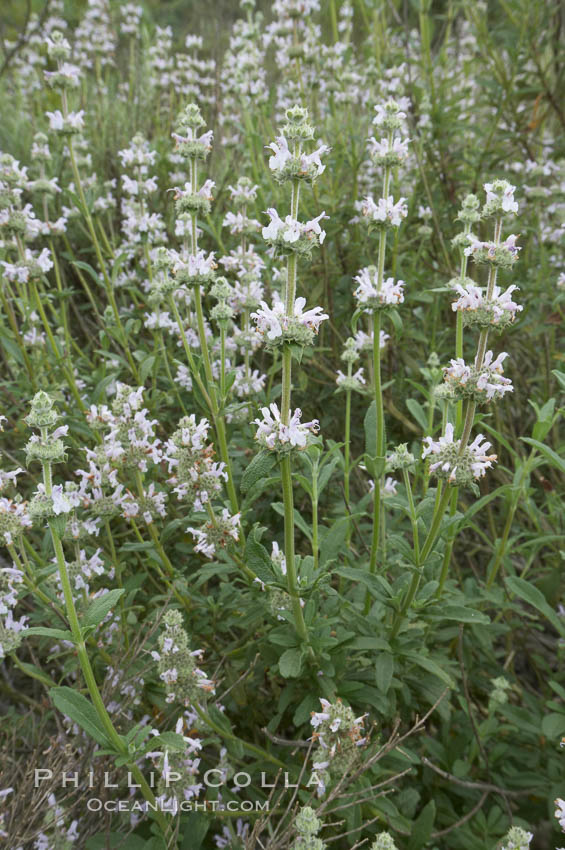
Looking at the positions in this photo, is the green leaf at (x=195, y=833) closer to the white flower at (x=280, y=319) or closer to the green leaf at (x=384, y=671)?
the green leaf at (x=384, y=671)

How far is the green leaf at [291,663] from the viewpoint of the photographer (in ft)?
6.31

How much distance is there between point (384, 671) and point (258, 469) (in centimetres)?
84

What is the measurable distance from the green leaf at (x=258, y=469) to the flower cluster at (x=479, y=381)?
497 mm

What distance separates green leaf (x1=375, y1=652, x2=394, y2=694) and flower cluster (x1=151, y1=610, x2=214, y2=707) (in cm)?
52

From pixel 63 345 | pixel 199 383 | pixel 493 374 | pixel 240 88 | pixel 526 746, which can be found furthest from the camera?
pixel 240 88

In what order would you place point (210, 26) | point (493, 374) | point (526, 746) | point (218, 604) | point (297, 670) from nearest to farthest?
point (493, 374)
point (297, 670)
point (218, 604)
point (526, 746)
point (210, 26)

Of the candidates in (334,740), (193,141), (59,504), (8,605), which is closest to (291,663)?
(334,740)

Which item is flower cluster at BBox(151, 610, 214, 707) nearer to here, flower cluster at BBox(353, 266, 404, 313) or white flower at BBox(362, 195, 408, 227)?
flower cluster at BBox(353, 266, 404, 313)

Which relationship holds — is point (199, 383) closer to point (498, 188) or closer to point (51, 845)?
point (498, 188)

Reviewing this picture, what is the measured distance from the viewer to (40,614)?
2.56 metres

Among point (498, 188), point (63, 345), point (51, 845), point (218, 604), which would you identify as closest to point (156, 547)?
point (218, 604)

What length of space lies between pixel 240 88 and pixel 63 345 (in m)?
1.91

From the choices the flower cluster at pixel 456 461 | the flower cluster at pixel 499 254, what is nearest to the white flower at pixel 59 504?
the flower cluster at pixel 456 461

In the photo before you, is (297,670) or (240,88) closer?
(297,670)
